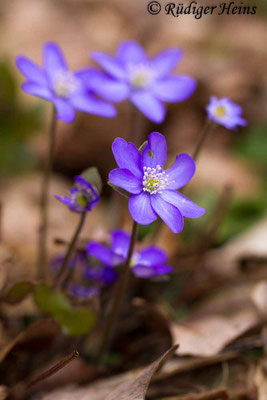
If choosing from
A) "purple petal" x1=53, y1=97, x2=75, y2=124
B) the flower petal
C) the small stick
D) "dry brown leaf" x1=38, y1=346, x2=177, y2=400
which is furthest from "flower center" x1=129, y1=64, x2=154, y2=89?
the small stick

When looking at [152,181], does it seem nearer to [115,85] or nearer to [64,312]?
[64,312]

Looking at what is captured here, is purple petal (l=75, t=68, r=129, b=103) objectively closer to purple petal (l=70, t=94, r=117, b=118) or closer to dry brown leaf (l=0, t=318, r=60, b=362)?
purple petal (l=70, t=94, r=117, b=118)

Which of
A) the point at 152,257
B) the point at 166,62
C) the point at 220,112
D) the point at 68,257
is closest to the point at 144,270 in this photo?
the point at 152,257

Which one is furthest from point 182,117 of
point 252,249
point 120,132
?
point 252,249

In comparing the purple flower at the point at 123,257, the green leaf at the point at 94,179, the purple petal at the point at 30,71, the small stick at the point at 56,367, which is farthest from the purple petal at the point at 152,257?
the purple petal at the point at 30,71

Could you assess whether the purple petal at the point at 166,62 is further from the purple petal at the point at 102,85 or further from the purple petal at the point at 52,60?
the purple petal at the point at 52,60

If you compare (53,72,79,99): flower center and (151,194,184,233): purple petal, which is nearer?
(151,194,184,233): purple petal
